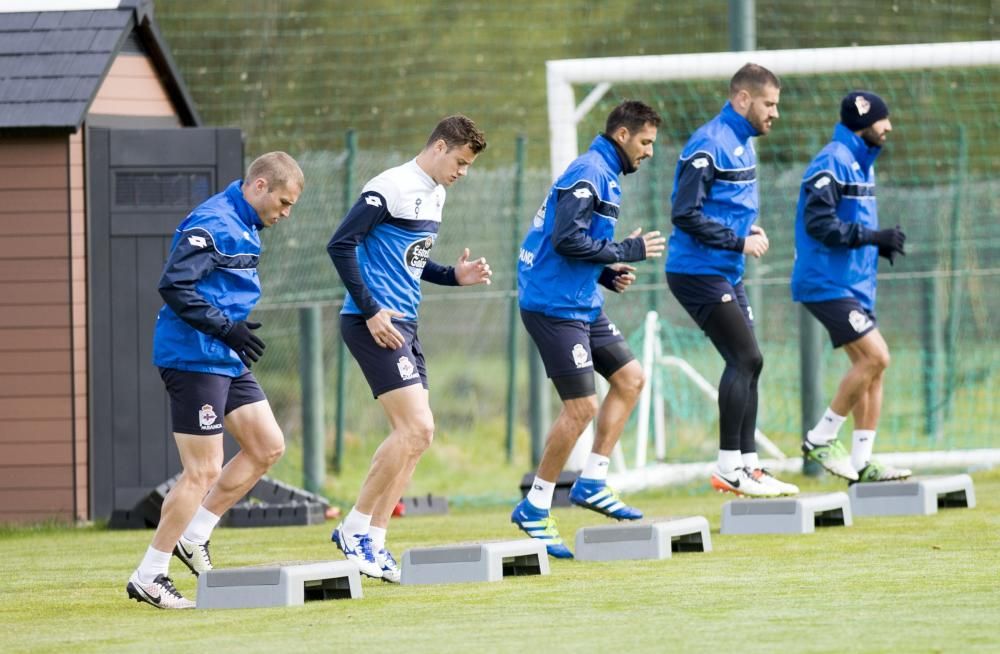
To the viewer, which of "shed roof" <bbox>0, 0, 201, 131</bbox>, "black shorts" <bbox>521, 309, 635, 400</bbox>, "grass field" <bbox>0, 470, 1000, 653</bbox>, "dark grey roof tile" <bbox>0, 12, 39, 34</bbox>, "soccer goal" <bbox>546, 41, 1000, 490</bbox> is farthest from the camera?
"soccer goal" <bbox>546, 41, 1000, 490</bbox>

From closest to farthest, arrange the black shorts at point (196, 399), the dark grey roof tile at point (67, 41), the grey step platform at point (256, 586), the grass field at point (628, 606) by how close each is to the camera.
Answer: the grass field at point (628, 606) < the grey step platform at point (256, 586) < the black shorts at point (196, 399) < the dark grey roof tile at point (67, 41)

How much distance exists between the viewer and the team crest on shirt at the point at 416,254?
8016mm

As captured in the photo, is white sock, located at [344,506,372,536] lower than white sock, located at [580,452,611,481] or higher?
lower

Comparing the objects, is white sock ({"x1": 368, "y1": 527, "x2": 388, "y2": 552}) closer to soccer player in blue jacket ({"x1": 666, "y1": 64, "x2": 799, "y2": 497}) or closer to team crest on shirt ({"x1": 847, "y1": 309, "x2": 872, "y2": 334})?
soccer player in blue jacket ({"x1": 666, "y1": 64, "x2": 799, "y2": 497})

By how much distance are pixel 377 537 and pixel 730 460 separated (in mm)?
2708

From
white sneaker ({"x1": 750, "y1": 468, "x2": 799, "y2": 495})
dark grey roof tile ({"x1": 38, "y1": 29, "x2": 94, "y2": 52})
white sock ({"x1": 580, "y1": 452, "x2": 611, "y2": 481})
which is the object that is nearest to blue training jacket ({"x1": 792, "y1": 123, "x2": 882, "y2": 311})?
white sneaker ({"x1": 750, "y1": 468, "x2": 799, "y2": 495})

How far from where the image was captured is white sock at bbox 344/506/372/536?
7.87 metres

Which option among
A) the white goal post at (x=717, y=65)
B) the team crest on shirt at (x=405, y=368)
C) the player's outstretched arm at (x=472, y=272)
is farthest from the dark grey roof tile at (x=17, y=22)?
the team crest on shirt at (x=405, y=368)

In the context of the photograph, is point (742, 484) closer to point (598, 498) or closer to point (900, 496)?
point (900, 496)

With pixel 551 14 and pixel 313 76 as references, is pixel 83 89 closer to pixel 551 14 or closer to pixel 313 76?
pixel 313 76

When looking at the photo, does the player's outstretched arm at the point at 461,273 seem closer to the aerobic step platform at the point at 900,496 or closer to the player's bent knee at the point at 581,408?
the player's bent knee at the point at 581,408

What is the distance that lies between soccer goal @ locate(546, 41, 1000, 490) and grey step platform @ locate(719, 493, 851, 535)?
10.8 ft

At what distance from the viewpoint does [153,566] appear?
725 cm

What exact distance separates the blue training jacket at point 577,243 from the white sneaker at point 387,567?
161cm
